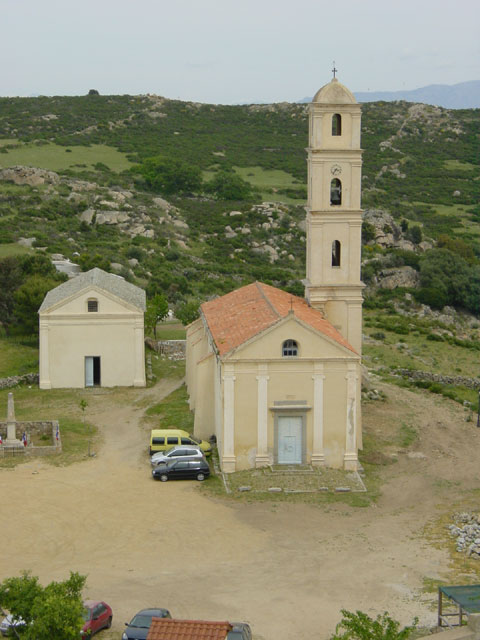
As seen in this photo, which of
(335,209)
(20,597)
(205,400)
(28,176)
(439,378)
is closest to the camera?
(20,597)

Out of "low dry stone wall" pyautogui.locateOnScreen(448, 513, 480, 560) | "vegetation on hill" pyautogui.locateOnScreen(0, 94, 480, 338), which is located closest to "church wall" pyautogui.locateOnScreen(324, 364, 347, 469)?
"low dry stone wall" pyautogui.locateOnScreen(448, 513, 480, 560)

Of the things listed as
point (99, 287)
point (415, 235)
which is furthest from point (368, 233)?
point (99, 287)

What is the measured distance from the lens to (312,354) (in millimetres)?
32062

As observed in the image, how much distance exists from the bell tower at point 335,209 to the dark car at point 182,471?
8.21m

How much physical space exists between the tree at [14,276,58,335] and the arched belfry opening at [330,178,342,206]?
18424 mm

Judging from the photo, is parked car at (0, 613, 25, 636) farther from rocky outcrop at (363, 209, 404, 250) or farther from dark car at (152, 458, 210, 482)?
rocky outcrop at (363, 209, 404, 250)

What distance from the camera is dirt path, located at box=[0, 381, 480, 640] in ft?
75.3

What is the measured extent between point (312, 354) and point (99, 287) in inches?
566

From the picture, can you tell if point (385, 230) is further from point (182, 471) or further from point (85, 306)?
point (182, 471)

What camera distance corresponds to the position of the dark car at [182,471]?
31.7 meters

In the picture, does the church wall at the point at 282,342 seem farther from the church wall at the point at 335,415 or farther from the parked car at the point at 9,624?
the parked car at the point at 9,624

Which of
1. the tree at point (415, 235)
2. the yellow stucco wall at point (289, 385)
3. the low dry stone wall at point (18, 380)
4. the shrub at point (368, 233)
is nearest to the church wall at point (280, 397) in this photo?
the yellow stucco wall at point (289, 385)

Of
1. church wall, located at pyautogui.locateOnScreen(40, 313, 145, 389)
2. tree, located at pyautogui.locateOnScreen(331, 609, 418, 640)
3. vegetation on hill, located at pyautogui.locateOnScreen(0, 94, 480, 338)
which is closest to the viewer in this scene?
tree, located at pyautogui.locateOnScreen(331, 609, 418, 640)

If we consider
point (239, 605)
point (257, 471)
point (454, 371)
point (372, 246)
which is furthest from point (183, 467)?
point (372, 246)
